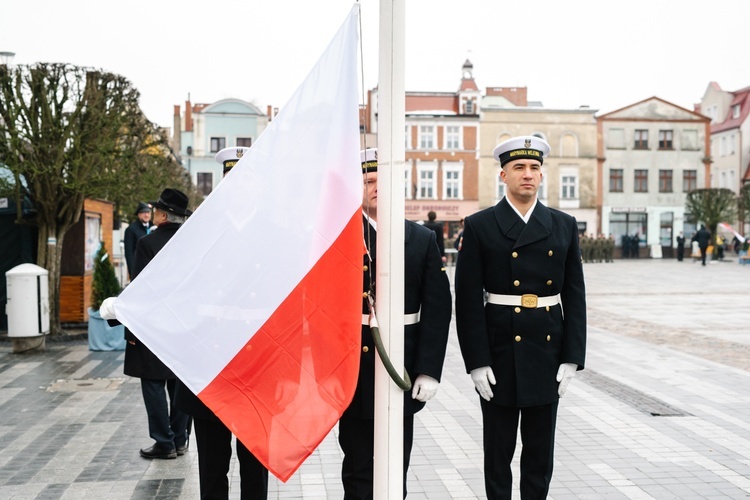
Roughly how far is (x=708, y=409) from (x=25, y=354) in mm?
9168

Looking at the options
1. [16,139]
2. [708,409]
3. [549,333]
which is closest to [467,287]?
[549,333]

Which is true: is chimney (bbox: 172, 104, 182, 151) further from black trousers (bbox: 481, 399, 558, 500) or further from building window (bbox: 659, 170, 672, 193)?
black trousers (bbox: 481, 399, 558, 500)

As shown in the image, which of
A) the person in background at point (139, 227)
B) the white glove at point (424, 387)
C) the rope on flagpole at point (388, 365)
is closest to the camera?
the rope on flagpole at point (388, 365)

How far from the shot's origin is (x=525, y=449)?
4.52 meters

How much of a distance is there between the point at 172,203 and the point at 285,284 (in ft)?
8.98

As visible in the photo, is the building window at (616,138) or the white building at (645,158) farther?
the building window at (616,138)

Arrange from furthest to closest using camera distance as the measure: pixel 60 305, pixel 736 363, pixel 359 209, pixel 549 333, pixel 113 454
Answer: pixel 60 305 < pixel 736 363 < pixel 113 454 < pixel 549 333 < pixel 359 209

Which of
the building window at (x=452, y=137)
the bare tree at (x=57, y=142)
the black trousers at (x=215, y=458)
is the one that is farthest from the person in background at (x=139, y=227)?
the building window at (x=452, y=137)

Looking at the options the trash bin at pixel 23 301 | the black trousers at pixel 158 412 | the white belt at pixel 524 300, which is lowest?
the black trousers at pixel 158 412

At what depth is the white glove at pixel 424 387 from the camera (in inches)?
153

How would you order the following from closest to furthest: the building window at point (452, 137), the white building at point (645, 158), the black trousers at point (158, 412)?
1. the black trousers at point (158, 412)
2. the white building at point (645, 158)
3. the building window at point (452, 137)

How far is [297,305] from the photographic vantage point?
342 centimetres

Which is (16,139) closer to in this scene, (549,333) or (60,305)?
(60,305)

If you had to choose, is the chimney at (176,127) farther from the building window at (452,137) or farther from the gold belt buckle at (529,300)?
the gold belt buckle at (529,300)
